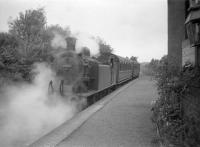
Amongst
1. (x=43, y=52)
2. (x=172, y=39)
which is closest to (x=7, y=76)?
(x=43, y=52)

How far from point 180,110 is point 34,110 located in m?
6.27

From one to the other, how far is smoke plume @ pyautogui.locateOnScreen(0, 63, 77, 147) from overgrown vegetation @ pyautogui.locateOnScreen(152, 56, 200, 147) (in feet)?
12.8

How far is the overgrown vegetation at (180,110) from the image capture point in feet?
15.8

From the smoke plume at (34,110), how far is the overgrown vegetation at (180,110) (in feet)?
12.8

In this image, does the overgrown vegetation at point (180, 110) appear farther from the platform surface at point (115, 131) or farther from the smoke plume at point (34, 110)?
the smoke plume at point (34, 110)

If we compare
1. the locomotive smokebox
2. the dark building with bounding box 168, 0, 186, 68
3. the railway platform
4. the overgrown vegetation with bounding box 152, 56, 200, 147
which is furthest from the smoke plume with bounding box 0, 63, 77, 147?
the dark building with bounding box 168, 0, 186, 68

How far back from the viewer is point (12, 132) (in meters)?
8.67

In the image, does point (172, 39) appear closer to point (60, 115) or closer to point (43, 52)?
point (60, 115)

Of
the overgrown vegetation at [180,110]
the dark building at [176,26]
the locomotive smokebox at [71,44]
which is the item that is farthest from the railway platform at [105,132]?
the locomotive smokebox at [71,44]

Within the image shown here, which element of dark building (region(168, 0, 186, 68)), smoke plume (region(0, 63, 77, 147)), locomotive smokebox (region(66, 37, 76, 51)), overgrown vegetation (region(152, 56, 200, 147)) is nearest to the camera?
overgrown vegetation (region(152, 56, 200, 147))

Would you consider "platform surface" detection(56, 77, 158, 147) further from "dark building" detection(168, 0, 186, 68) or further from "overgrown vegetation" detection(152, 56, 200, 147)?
"dark building" detection(168, 0, 186, 68)

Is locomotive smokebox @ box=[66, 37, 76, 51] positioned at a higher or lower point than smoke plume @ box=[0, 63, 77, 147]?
higher

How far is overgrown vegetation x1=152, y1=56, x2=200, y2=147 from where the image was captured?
4805mm

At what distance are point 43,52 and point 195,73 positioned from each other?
13701 mm
